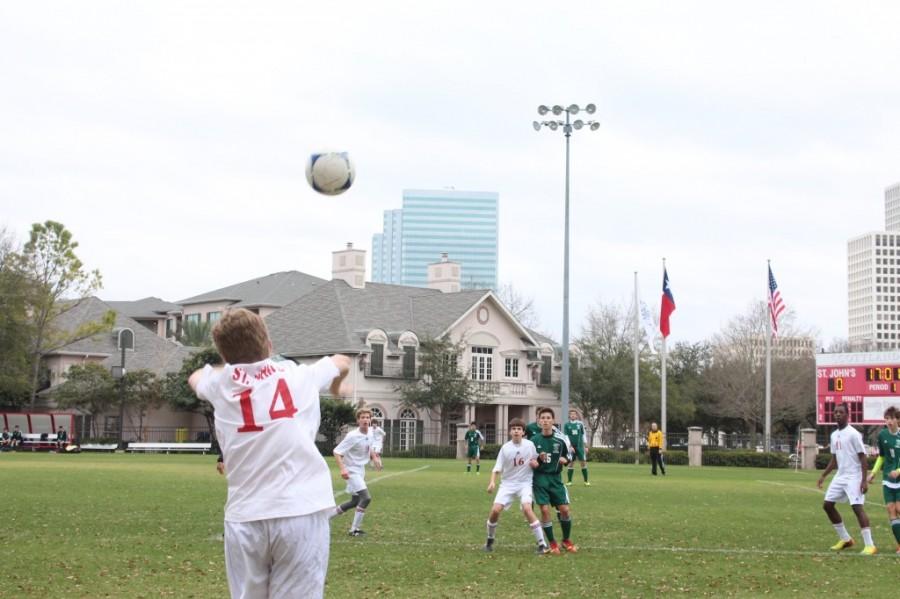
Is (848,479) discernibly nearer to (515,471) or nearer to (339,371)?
(515,471)

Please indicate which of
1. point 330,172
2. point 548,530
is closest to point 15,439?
point 330,172

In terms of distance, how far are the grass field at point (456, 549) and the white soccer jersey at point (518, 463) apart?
915mm

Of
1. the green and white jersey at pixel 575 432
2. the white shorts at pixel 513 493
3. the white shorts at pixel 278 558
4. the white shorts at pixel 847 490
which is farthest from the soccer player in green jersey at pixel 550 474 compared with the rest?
the green and white jersey at pixel 575 432

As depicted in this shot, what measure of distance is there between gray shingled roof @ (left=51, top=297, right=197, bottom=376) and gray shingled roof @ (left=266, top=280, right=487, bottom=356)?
677cm

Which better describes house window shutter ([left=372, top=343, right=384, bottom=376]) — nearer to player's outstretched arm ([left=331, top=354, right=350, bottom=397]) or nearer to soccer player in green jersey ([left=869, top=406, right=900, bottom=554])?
soccer player in green jersey ([left=869, top=406, right=900, bottom=554])

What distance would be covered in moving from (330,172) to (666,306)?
126 ft

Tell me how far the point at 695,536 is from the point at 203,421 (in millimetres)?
57924

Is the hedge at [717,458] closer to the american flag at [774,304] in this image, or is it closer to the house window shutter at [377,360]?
the american flag at [774,304]

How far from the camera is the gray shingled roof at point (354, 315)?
70562mm

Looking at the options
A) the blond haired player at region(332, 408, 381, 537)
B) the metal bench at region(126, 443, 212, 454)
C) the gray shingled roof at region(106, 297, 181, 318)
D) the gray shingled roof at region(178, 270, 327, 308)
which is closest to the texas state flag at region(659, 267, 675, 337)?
the metal bench at region(126, 443, 212, 454)

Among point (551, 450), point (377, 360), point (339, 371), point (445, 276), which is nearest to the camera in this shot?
point (339, 371)

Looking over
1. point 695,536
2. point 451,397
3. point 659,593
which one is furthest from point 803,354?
point 659,593

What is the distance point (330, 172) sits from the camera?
15.3 metres

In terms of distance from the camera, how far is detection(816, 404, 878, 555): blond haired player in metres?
15.6
